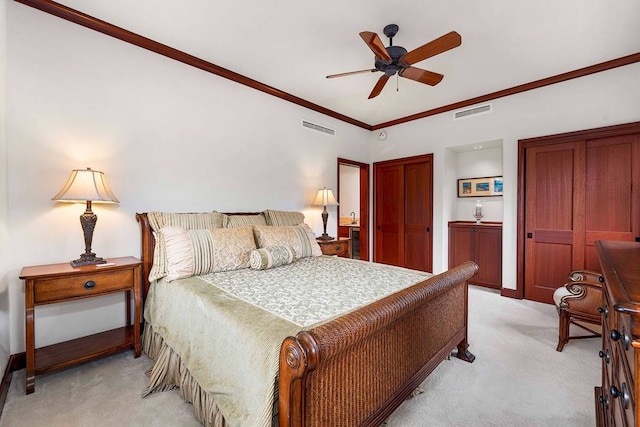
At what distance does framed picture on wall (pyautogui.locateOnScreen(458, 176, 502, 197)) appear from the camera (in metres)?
4.68

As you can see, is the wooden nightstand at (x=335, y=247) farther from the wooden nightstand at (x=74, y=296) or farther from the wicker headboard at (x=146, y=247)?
A: the wooden nightstand at (x=74, y=296)

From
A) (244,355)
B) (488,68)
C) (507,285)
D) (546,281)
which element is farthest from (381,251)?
(244,355)

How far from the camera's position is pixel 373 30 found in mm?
2611

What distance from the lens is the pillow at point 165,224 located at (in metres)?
2.34

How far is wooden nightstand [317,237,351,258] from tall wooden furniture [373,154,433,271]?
135 centimetres

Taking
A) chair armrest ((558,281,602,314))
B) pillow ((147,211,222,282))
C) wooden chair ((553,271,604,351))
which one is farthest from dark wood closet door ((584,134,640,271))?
pillow ((147,211,222,282))

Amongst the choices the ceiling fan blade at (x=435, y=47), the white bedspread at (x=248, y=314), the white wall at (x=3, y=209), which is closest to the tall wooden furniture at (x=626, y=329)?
the white bedspread at (x=248, y=314)

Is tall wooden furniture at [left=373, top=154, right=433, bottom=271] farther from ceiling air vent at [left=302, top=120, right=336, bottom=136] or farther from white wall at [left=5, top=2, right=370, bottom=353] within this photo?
white wall at [left=5, top=2, right=370, bottom=353]

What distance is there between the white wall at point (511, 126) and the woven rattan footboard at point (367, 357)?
8.54 ft

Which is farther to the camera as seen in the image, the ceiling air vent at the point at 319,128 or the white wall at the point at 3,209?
the ceiling air vent at the point at 319,128

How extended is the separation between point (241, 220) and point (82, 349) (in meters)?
1.65

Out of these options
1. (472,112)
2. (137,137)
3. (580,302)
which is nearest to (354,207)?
(472,112)

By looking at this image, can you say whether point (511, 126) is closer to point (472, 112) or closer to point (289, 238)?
point (472, 112)

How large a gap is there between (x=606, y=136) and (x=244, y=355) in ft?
14.5
